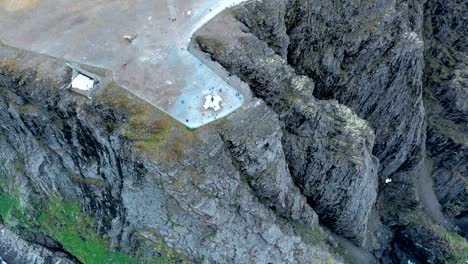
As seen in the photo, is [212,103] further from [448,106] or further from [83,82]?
[448,106]

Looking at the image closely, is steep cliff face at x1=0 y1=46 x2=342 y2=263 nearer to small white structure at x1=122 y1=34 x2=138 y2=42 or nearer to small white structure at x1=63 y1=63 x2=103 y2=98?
small white structure at x1=63 y1=63 x2=103 y2=98

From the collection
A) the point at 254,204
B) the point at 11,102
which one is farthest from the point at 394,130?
the point at 11,102

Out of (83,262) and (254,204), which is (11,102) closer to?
(83,262)

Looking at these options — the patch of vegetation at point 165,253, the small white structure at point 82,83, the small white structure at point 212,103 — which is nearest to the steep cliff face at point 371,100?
the small white structure at point 212,103

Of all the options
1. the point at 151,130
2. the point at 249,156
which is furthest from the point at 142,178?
the point at 249,156

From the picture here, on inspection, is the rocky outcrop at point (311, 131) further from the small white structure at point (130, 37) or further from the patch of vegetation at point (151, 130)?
the patch of vegetation at point (151, 130)

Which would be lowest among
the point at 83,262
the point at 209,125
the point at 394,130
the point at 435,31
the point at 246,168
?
the point at 83,262
